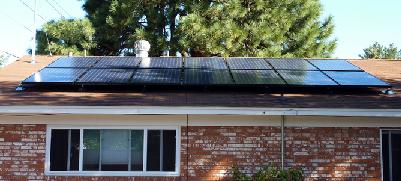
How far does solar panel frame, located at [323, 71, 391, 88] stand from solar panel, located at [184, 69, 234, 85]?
2.34 m

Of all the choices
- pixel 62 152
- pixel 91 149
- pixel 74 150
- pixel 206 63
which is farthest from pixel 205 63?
pixel 62 152

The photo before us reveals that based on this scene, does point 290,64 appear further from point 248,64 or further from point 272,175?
point 272,175

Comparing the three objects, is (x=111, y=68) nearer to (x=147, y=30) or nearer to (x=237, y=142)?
(x=237, y=142)

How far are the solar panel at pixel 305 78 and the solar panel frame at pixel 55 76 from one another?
4499mm

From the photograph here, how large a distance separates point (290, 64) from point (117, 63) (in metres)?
4.33

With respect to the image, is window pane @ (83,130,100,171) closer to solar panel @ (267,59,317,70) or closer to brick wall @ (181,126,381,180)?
brick wall @ (181,126,381,180)

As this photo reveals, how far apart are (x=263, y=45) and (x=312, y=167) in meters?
12.9

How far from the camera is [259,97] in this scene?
34.1 feet

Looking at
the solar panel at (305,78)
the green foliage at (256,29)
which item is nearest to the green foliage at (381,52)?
the green foliage at (256,29)

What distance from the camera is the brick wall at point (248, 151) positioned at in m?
10.1

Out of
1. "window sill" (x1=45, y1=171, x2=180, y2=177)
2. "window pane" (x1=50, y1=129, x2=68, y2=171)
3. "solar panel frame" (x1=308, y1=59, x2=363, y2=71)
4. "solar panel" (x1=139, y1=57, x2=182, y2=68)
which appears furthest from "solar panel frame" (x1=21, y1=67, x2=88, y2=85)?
"solar panel frame" (x1=308, y1=59, x2=363, y2=71)

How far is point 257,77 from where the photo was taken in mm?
11469

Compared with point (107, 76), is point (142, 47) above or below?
above

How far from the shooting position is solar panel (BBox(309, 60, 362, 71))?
12625 millimetres
